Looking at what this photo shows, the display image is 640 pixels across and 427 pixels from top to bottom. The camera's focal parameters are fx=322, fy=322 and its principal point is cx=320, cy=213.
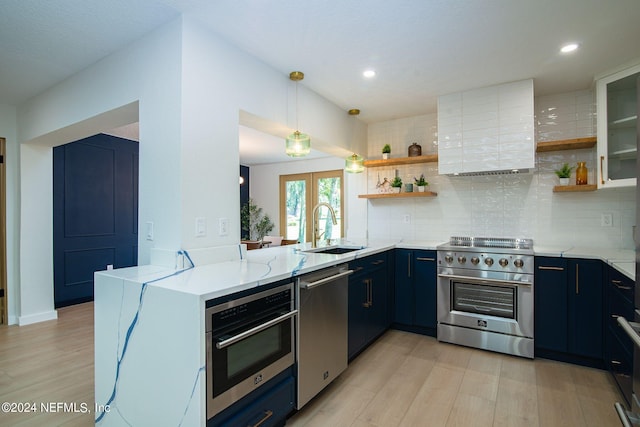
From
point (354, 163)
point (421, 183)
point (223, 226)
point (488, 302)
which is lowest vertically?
point (488, 302)

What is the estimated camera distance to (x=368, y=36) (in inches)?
86.7

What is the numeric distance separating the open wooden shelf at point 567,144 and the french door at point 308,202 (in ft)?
13.0

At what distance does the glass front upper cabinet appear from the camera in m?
2.61

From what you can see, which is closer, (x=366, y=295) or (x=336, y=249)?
(x=366, y=295)

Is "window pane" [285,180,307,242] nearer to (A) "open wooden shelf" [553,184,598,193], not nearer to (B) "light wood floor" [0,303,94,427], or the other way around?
(B) "light wood floor" [0,303,94,427]

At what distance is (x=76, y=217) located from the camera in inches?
177

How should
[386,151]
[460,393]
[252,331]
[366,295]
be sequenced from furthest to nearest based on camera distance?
1. [386,151]
2. [366,295]
3. [460,393]
4. [252,331]

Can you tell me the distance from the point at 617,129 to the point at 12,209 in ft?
19.9

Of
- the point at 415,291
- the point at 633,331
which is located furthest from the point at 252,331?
the point at 415,291

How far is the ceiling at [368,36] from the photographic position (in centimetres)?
190

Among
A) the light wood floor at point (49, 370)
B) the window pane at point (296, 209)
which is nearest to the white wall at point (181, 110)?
the light wood floor at point (49, 370)

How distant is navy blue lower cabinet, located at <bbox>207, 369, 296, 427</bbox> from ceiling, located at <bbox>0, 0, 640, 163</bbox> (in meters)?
2.14

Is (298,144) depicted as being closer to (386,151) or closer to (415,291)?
(386,151)

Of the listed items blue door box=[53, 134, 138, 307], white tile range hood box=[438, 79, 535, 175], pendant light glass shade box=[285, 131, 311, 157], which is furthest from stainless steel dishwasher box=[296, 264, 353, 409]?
blue door box=[53, 134, 138, 307]
